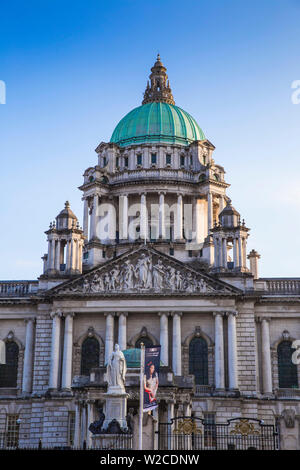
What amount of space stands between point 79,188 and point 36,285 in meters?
17.5

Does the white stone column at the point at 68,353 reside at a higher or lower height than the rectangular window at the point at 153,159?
lower

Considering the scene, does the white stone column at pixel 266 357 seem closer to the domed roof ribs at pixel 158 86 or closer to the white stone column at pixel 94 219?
the white stone column at pixel 94 219

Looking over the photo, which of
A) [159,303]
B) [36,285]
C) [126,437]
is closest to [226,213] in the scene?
[159,303]

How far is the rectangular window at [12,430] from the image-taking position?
186ft

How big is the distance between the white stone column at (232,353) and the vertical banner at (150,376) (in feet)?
66.0

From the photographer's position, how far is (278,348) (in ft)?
191

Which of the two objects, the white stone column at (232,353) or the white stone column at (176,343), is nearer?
Result: the white stone column at (232,353)

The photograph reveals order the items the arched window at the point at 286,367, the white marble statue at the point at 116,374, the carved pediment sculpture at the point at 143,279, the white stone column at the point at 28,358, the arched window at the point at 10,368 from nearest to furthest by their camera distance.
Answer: the white marble statue at the point at 116,374
the carved pediment sculpture at the point at 143,279
the arched window at the point at 286,367
the white stone column at the point at 28,358
the arched window at the point at 10,368

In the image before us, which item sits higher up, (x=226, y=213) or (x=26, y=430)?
(x=226, y=213)

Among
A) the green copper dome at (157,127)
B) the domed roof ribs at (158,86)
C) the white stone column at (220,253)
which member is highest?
the domed roof ribs at (158,86)

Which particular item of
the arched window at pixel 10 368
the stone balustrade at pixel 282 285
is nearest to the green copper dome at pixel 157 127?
the stone balustrade at pixel 282 285

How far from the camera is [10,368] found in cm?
5950
